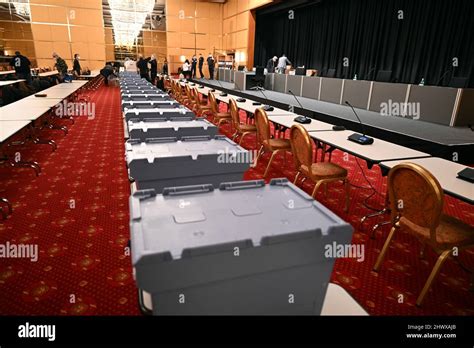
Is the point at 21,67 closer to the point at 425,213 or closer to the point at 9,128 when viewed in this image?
the point at 9,128

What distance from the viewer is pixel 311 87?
774cm

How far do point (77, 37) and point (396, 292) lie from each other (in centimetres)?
1869

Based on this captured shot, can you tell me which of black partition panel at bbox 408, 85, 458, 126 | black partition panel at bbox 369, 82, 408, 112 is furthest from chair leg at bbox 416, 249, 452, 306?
black partition panel at bbox 369, 82, 408, 112

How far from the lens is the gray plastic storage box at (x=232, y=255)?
82 cm

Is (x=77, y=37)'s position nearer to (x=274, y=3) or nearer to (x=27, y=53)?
(x=27, y=53)

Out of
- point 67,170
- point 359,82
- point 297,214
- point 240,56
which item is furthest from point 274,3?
point 297,214

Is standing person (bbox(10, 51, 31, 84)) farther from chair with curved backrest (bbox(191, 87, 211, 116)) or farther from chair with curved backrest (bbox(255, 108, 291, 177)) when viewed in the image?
chair with curved backrest (bbox(255, 108, 291, 177))

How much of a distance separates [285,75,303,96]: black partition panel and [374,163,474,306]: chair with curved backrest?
6.63 meters

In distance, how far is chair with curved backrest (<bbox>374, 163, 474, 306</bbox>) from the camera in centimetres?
169

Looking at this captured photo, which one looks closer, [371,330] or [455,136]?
[371,330]

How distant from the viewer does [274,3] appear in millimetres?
12750

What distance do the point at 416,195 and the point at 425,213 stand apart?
0.35 feet

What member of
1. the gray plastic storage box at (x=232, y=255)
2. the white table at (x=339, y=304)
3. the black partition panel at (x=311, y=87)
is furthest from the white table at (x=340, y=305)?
the black partition panel at (x=311, y=87)

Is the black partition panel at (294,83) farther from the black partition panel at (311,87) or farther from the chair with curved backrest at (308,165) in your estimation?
the chair with curved backrest at (308,165)
